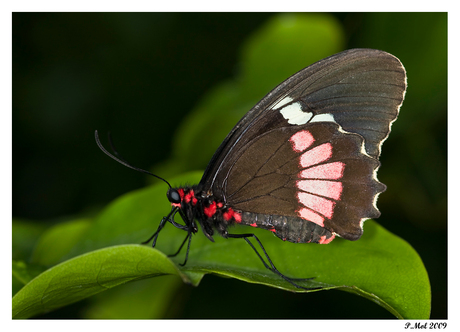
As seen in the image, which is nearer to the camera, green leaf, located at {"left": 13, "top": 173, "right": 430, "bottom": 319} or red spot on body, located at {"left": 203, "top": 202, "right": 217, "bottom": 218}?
green leaf, located at {"left": 13, "top": 173, "right": 430, "bottom": 319}

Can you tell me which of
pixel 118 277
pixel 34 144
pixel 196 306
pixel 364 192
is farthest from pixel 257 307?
pixel 34 144

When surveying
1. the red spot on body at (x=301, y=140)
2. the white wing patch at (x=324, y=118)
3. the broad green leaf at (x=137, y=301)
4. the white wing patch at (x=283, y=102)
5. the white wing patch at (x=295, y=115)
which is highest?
the white wing patch at (x=283, y=102)

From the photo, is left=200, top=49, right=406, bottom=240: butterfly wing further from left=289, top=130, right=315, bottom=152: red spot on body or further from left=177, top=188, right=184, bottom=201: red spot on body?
left=177, top=188, right=184, bottom=201: red spot on body

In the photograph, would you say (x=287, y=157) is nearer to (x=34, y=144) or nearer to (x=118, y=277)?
(x=118, y=277)

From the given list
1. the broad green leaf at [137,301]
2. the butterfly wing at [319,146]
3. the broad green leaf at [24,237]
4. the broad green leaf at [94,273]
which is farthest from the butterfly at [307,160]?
the broad green leaf at [24,237]

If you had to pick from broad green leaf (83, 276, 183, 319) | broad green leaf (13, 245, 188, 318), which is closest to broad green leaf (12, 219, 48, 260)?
broad green leaf (83, 276, 183, 319)

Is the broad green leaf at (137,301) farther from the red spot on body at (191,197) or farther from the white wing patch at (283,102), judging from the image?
the white wing patch at (283,102)
